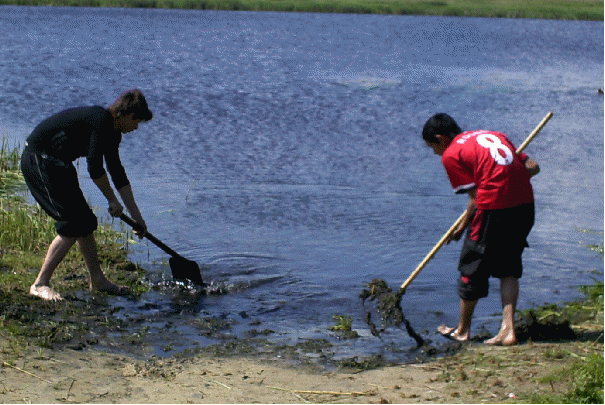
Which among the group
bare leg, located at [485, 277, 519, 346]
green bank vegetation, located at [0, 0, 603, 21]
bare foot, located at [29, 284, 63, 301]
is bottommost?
bare foot, located at [29, 284, 63, 301]

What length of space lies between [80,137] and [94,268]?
1.05m

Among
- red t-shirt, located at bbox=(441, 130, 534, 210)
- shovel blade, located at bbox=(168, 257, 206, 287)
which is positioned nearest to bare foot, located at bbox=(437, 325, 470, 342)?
red t-shirt, located at bbox=(441, 130, 534, 210)

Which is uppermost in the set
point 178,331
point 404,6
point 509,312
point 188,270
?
point 404,6

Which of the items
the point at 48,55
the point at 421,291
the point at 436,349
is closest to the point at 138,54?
the point at 48,55

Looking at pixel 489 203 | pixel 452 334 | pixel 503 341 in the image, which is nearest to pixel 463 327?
pixel 452 334

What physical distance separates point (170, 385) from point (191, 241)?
3415mm

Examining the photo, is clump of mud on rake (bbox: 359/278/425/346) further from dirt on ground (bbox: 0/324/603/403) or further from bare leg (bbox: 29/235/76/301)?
bare leg (bbox: 29/235/76/301)

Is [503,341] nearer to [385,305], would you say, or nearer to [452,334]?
[452,334]

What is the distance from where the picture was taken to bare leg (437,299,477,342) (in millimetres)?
5314

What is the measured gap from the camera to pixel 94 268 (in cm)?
609

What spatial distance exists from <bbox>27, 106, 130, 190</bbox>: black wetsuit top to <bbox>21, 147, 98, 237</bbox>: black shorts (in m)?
0.07

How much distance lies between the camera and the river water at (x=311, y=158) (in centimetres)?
659

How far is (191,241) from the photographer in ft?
25.8

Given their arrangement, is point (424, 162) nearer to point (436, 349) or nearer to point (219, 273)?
point (219, 273)
